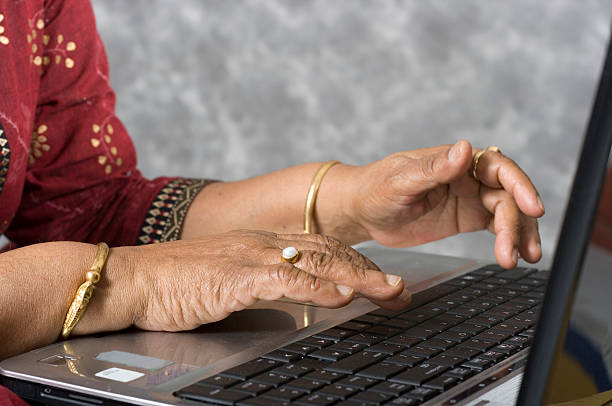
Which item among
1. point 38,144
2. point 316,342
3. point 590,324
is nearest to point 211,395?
point 316,342

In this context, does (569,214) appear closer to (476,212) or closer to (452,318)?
(452,318)

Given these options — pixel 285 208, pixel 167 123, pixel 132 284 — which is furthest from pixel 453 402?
pixel 167 123

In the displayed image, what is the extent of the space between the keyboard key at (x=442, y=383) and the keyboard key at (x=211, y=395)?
117 millimetres

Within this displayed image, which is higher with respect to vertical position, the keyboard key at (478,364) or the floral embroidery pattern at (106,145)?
the floral embroidery pattern at (106,145)

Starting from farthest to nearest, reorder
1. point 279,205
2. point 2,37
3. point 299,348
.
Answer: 1. point 279,205
2. point 2,37
3. point 299,348

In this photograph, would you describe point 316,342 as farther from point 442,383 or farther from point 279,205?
point 279,205

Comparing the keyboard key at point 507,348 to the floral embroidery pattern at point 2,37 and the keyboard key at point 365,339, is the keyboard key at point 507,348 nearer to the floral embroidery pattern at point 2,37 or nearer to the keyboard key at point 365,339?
the keyboard key at point 365,339

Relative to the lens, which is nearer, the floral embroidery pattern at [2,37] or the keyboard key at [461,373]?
the keyboard key at [461,373]

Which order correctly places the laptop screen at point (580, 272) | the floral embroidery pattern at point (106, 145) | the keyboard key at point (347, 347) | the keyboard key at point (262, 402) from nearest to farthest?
the laptop screen at point (580, 272)
the keyboard key at point (262, 402)
the keyboard key at point (347, 347)
the floral embroidery pattern at point (106, 145)

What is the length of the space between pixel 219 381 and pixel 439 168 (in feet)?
1.21

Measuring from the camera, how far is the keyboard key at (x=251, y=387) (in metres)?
0.56

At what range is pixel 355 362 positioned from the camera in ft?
2.02

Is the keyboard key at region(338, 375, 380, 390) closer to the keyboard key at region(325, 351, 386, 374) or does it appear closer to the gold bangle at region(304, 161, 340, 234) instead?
the keyboard key at region(325, 351, 386, 374)

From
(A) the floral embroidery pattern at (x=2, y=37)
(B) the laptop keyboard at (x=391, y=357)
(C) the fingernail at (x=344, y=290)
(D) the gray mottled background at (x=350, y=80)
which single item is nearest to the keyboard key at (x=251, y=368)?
(B) the laptop keyboard at (x=391, y=357)
